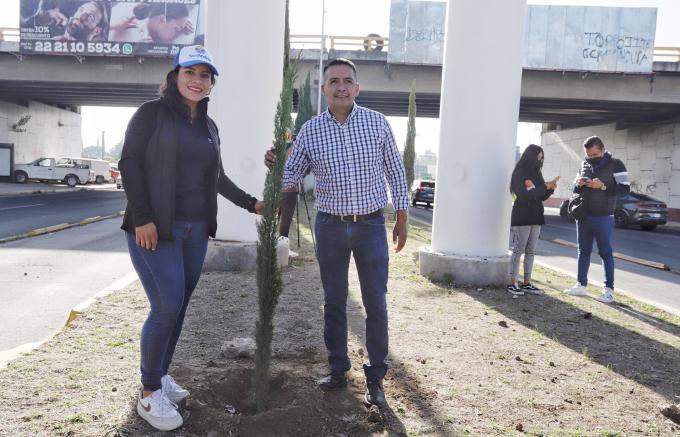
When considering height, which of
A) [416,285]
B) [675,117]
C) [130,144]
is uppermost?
[675,117]

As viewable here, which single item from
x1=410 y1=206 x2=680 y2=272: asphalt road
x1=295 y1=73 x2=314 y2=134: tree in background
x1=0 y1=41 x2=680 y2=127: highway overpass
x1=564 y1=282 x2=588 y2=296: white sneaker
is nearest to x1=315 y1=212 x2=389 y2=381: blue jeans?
x1=564 y1=282 x2=588 y2=296: white sneaker

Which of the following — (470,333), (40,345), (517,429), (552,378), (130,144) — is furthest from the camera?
(470,333)

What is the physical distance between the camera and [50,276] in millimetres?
7332

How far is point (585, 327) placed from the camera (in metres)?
5.33

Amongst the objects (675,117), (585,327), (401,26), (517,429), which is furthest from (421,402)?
(675,117)

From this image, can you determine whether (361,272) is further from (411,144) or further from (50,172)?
(50,172)

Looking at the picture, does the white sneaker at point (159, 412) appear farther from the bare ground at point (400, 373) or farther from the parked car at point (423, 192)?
the parked car at point (423, 192)

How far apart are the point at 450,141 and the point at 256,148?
2.59 m

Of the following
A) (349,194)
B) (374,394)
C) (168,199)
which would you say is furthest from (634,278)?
(168,199)

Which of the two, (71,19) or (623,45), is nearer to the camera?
(623,45)

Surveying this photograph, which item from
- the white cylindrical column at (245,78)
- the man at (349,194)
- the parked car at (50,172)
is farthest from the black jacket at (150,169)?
the parked car at (50,172)

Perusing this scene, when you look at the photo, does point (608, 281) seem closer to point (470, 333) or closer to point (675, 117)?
point (470, 333)

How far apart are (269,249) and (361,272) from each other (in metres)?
0.66

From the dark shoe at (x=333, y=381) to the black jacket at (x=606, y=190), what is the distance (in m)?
4.55
